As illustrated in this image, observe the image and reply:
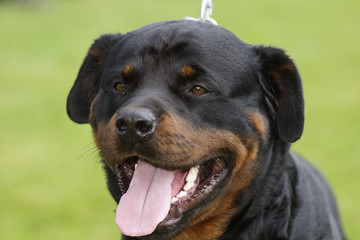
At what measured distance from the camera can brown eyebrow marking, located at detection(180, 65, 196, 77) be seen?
3.17 metres

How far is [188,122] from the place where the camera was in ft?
10.0

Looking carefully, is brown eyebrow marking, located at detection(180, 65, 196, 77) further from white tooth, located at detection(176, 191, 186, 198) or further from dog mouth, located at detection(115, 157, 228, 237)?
white tooth, located at detection(176, 191, 186, 198)

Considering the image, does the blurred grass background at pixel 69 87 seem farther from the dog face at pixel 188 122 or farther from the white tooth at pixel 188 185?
the white tooth at pixel 188 185

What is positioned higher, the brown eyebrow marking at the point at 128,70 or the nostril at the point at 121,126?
the brown eyebrow marking at the point at 128,70

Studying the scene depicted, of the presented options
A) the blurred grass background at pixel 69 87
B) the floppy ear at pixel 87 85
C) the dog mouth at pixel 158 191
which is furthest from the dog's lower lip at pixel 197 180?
the floppy ear at pixel 87 85

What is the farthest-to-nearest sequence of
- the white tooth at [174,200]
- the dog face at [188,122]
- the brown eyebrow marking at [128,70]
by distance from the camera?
the brown eyebrow marking at [128,70]
the white tooth at [174,200]
the dog face at [188,122]

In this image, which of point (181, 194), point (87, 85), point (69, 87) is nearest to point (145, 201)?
point (181, 194)

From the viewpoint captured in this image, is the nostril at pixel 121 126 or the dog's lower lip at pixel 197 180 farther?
the dog's lower lip at pixel 197 180

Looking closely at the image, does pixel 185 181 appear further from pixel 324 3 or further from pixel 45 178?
pixel 324 3

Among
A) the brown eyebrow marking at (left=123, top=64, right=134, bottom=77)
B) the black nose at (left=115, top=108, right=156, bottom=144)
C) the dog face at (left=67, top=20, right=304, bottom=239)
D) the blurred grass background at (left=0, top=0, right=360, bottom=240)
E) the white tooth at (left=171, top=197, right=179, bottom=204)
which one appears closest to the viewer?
the black nose at (left=115, top=108, right=156, bottom=144)

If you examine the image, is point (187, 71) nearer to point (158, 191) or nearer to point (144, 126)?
point (144, 126)

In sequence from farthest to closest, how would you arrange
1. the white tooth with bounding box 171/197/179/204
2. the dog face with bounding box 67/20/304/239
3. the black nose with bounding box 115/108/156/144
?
the white tooth with bounding box 171/197/179/204, the dog face with bounding box 67/20/304/239, the black nose with bounding box 115/108/156/144

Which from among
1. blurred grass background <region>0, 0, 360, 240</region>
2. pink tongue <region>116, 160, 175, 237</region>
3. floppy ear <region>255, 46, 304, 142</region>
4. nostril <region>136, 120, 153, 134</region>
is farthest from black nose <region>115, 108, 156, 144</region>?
floppy ear <region>255, 46, 304, 142</region>

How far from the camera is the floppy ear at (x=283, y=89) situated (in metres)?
3.29
